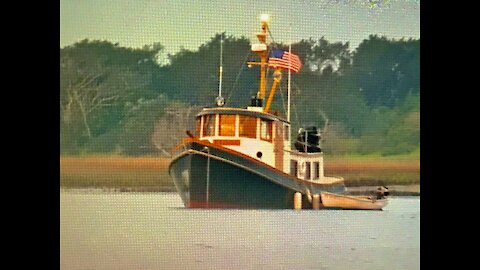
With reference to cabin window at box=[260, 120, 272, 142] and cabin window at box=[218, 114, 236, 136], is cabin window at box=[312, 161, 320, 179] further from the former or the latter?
cabin window at box=[218, 114, 236, 136]

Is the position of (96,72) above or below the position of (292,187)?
above

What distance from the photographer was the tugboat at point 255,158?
1.98 meters

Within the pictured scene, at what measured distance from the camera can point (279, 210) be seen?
2000 millimetres

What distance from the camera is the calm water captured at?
1911 millimetres

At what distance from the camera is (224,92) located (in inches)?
77.6

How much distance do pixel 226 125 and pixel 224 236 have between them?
31 cm

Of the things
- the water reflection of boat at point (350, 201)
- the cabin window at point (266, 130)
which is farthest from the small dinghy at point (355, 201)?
the cabin window at point (266, 130)

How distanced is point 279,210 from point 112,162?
484mm

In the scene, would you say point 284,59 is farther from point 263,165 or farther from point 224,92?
point 263,165

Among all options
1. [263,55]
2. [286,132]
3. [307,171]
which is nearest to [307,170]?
[307,171]

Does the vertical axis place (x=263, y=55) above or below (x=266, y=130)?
above
